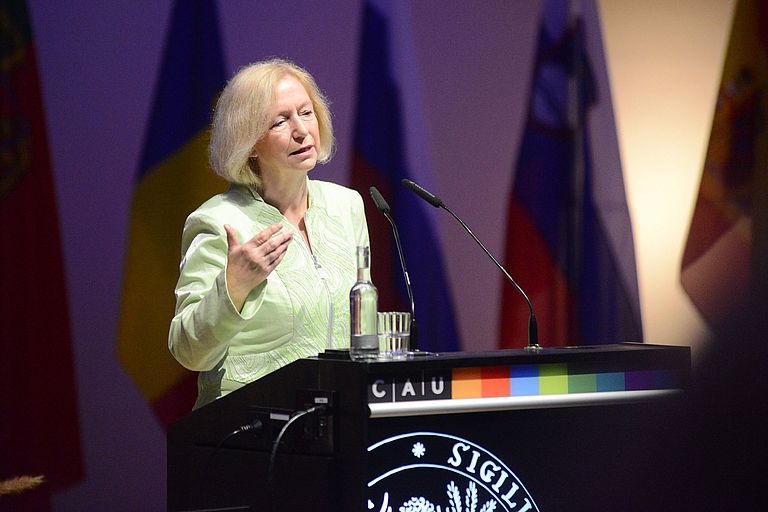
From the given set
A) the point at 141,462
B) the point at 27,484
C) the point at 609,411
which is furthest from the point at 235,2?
the point at 27,484

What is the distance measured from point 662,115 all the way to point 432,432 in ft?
10.9

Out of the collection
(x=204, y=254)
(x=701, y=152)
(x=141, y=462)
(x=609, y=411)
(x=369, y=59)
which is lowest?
(x=141, y=462)

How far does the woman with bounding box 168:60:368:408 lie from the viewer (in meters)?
2.23

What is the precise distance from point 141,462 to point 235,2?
1705 millimetres

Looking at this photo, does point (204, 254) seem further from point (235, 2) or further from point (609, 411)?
point (235, 2)

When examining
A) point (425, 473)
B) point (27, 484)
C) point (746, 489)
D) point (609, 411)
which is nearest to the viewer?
point (746, 489)

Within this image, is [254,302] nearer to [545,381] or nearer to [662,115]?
[545,381]

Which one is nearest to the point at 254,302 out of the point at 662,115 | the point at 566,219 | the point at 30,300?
the point at 30,300

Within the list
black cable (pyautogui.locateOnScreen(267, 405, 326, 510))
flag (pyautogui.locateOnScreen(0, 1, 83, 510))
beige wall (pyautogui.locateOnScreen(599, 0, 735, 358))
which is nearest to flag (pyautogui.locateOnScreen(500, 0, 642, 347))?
beige wall (pyautogui.locateOnScreen(599, 0, 735, 358))

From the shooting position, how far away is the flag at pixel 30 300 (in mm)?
3527

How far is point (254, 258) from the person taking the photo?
6.81 feet

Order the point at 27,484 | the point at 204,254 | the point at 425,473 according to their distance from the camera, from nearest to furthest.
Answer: the point at 27,484
the point at 425,473
the point at 204,254

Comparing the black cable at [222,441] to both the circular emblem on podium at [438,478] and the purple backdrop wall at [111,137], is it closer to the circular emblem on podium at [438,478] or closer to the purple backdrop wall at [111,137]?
the circular emblem on podium at [438,478]

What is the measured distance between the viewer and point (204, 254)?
7.85 ft
